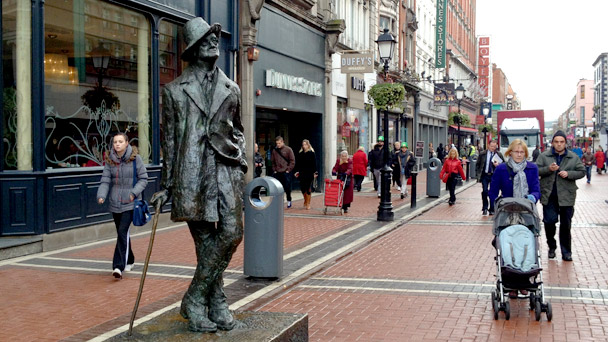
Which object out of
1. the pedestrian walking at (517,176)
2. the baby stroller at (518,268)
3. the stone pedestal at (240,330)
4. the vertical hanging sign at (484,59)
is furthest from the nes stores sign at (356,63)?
the vertical hanging sign at (484,59)

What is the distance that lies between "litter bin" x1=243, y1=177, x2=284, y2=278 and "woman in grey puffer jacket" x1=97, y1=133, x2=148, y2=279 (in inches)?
59.7

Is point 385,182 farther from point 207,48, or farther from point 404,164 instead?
point 207,48

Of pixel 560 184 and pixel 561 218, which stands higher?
pixel 560 184

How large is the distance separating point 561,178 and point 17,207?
816 centimetres

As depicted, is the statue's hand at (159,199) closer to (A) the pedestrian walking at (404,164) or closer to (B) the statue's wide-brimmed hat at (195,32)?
(B) the statue's wide-brimmed hat at (195,32)

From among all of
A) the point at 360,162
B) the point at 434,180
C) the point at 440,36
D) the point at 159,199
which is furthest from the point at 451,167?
the point at 440,36

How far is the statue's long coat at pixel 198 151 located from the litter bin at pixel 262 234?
3123mm

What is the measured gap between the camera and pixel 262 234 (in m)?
7.99

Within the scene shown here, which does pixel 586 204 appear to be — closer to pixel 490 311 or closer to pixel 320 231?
pixel 320 231

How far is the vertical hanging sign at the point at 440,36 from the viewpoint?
48031 mm

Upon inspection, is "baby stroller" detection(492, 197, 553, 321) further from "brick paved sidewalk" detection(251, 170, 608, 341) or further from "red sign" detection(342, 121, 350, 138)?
"red sign" detection(342, 121, 350, 138)

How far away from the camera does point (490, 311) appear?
21.9ft

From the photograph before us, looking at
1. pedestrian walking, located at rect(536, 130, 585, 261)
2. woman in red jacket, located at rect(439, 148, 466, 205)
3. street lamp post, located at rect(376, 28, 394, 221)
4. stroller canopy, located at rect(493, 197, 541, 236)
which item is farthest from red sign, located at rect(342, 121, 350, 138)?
stroller canopy, located at rect(493, 197, 541, 236)

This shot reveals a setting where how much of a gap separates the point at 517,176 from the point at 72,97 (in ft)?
24.3
